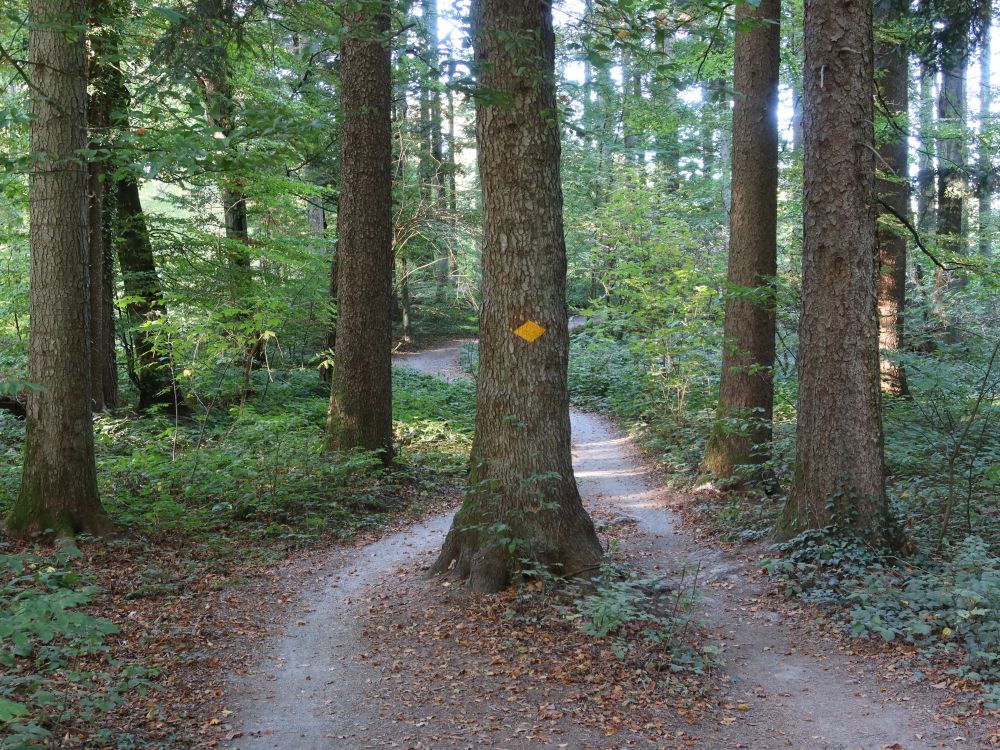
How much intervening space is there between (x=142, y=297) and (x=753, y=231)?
9791mm

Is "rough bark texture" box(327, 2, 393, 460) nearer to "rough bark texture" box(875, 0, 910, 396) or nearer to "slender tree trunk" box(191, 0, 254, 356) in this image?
"slender tree trunk" box(191, 0, 254, 356)

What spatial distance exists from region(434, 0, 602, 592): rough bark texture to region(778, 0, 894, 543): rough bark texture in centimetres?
236

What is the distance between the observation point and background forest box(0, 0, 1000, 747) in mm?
5316

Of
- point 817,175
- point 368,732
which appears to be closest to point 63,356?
point 368,732

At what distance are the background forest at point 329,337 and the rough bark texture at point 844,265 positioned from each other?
446 millimetres

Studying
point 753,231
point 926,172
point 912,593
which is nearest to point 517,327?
point 912,593

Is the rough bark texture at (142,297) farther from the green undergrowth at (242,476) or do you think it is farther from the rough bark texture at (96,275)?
the green undergrowth at (242,476)

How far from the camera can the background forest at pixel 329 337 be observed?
209 inches

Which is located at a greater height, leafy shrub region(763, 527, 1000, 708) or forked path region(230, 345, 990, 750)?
leafy shrub region(763, 527, 1000, 708)

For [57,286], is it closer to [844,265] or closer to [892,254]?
[844,265]

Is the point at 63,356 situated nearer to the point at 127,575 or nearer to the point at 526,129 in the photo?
the point at 127,575

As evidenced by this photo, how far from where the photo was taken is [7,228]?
1210cm

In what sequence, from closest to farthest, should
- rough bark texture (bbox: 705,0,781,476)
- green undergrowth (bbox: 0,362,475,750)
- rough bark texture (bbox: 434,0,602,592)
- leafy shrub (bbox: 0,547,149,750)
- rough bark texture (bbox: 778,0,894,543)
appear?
1. leafy shrub (bbox: 0,547,149,750)
2. green undergrowth (bbox: 0,362,475,750)
3. rough bark texture (bbox: 434,0,602,592)
4. rough bark texture (bbox: 778,0,894,543)
5. rough bark texture (bbox: 705,0,781,476)

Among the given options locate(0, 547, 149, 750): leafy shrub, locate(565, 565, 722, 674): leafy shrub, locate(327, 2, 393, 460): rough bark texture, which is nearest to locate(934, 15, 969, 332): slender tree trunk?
locate(565, 565, 722, 674): leafy shrub
